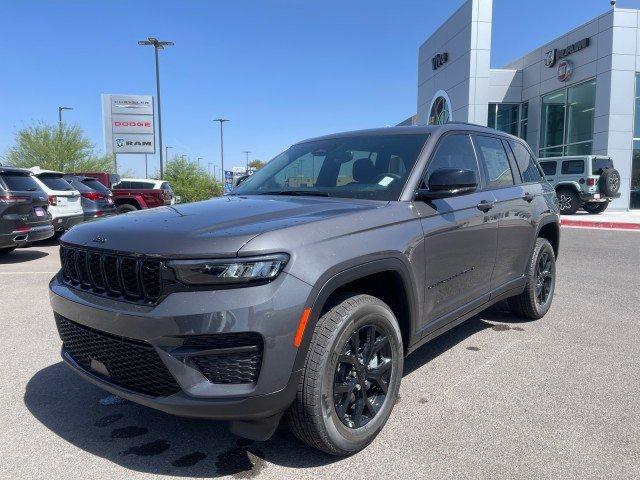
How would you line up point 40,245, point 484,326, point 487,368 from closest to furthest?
1. point 487,368
2. point 484,326
3. point 40,245

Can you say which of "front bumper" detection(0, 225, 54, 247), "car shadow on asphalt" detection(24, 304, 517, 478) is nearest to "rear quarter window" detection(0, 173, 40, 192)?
"front bumper" detection(0, 225, 54, 247)

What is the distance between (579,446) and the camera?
2.73m

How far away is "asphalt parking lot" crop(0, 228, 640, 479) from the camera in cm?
257

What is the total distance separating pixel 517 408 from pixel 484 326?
1793mm

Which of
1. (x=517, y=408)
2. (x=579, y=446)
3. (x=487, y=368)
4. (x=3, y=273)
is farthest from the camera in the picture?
(x=3, y=273)

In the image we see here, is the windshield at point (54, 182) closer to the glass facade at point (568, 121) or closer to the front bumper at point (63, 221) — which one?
the front bumper at point (63, 221)

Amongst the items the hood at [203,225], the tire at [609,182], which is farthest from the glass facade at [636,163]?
the hood at [203,225]

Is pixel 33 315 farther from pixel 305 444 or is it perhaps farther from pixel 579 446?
pixel 579 446

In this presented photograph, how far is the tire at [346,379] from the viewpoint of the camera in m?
2.39

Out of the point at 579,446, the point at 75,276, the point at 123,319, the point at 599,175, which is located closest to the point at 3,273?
the point at 75,276

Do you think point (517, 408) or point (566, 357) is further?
point (566, 357)

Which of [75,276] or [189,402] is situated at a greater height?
[75,276]

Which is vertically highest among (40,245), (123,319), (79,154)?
(79,154)

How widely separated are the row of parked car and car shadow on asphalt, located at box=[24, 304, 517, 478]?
16.9 ft
